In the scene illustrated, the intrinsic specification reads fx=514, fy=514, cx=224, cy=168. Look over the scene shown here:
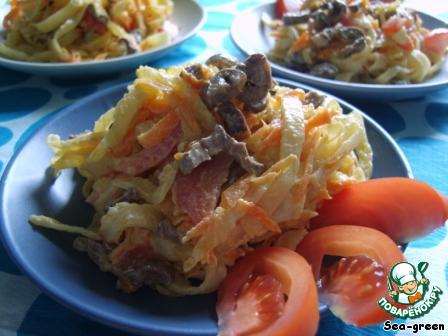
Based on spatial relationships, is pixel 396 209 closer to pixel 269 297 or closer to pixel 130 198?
pixel 269 297

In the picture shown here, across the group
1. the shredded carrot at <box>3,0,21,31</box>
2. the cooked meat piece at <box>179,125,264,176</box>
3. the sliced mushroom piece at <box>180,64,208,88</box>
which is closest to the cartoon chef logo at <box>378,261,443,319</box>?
the cooked meat piece at <box>179,125,264,176</box>

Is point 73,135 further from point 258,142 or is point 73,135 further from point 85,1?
point 85,1

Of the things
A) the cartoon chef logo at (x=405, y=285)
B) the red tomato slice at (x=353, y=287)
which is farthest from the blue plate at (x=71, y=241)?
the cartoon chef logo at (x=405, y=285)

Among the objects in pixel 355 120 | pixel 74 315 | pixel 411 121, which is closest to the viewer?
pixel 74 315

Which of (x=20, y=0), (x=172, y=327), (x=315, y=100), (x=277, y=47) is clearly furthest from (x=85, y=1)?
(x=172, y=327)

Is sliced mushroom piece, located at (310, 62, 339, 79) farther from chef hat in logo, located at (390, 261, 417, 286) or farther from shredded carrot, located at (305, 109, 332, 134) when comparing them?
chef hat in logo, located at (390, 261, 417, 286)

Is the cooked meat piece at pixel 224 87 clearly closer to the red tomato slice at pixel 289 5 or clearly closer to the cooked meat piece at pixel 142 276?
the cooked meat piece at pixel 142 276

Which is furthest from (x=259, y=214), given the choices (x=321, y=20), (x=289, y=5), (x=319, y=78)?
(x=289, y=5)
